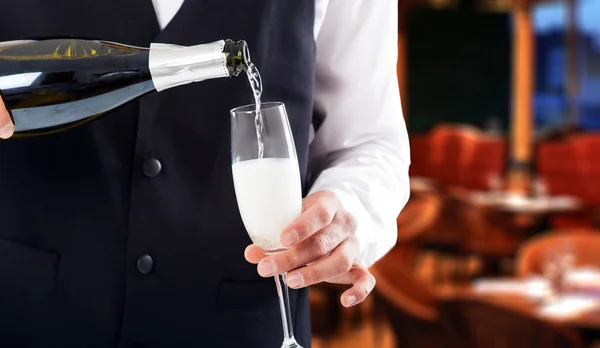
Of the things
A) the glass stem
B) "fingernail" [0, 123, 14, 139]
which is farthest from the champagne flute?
"fingernail" [0, 123, 14, 139]

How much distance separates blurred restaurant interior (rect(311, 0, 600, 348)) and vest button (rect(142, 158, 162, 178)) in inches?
64.7

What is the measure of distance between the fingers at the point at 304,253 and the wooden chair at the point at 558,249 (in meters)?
2.65

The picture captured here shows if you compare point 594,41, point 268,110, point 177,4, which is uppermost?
point 177,4

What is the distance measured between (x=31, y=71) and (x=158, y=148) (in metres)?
Answer: 0.23

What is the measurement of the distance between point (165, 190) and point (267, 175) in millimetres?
250

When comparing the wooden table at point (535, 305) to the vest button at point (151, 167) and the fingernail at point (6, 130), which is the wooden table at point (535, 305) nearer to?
the vest button at point (151, 167)

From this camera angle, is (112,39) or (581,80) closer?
(112,39)

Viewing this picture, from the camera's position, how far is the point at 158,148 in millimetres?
1170

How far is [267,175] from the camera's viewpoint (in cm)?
98

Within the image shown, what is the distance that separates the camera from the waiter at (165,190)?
118 cm

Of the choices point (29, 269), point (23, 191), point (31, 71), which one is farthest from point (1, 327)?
point (31, 71)

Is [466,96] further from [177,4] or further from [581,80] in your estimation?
[177,4]

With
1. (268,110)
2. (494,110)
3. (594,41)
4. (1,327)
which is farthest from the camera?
(494,110)

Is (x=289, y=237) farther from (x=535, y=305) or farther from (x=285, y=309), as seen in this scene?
(x=535, y=305)
